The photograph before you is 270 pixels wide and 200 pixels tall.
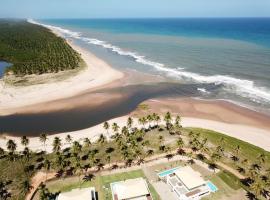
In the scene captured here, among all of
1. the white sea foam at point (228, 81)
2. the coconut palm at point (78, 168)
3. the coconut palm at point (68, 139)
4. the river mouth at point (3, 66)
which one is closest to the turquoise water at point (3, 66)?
the river mouth at point (3, 66)

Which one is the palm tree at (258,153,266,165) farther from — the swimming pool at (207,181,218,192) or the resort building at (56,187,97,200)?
the resort building at (56,187,97,200)

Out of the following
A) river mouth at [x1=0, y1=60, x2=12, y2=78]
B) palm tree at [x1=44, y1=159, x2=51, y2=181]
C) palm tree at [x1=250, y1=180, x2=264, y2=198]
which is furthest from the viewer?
river mouth at [x1=0, y1=60, x2=12, y2=78]

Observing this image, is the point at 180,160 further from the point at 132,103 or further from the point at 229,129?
the point at 132,103

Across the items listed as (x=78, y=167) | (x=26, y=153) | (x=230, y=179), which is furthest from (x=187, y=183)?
(x=26, y=153)

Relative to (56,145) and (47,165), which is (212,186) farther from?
(56,145)

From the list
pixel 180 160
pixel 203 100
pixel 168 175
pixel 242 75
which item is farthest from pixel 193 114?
pixel 242 75

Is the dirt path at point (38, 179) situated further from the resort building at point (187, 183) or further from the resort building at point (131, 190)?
the resort building at point (187, 183)

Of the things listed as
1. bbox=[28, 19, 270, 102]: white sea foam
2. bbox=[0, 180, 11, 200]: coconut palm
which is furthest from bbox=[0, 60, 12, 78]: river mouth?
bbox=[0, 180, 11, 200]: coconut palm
